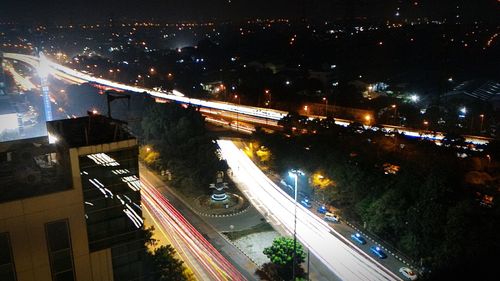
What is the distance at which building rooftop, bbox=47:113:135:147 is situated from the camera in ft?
33.4

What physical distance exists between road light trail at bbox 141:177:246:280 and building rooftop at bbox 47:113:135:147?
8334 millimetres

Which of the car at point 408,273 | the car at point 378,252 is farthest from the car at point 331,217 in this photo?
the car at point 408,273

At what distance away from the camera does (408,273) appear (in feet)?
55.8

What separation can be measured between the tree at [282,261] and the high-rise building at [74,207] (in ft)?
22.7

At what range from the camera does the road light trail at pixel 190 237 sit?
663 inches

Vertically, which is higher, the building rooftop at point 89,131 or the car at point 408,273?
the building rooftop at point 89,131

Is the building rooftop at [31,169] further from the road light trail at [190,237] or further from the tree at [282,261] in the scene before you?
the tree at [282,261]

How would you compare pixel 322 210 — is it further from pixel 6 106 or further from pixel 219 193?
pixel 6 106

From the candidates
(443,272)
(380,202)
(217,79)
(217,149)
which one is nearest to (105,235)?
(443,272)

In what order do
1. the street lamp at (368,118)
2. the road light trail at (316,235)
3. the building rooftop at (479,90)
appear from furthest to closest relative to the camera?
the building rooftop at (479,90), the street lamp at (368,118), the road light trail at (316,235)

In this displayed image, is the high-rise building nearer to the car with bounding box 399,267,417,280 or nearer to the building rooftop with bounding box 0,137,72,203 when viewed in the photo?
the building rooftop with bounding box 0,137,72,203

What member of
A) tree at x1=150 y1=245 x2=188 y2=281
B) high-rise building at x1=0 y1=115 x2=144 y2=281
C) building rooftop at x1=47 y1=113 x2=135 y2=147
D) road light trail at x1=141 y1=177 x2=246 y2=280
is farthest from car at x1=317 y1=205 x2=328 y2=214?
building rooftop at x1=47 y1=113 x2=135 y2=147

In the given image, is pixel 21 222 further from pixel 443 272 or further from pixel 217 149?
pixel 217 149

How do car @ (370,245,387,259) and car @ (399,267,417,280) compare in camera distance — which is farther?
car @ (370,245,387,259)
